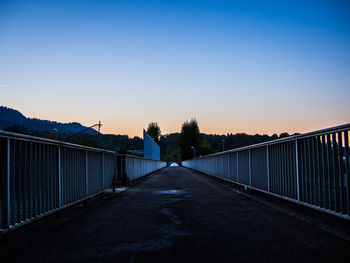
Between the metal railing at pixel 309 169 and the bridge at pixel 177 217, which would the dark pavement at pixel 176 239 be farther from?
the metal railing at pixel 309 169

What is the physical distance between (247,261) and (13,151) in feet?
12.2

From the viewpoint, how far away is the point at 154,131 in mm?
135125

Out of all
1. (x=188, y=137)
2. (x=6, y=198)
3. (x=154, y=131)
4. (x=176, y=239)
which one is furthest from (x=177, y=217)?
(x=154, y=131)

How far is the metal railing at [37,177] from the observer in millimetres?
4348

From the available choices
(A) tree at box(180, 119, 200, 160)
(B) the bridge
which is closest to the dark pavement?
(B) the bridge

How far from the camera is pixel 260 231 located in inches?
194

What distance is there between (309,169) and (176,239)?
3.24m

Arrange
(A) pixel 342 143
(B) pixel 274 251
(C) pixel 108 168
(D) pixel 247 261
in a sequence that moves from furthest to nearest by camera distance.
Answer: (C) pixel 108 168 → (A) pixel 342 143 → (B) pixel 274 251 → (D) pixel 247 261

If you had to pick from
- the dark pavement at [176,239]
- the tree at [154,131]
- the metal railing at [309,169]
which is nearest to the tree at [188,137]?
the tree at [154,131]

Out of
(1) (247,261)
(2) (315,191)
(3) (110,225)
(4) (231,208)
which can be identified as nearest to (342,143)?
(2) (315,191)

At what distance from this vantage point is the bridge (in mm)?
3883

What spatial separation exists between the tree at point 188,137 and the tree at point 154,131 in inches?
692

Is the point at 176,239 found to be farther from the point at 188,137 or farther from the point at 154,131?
the point at 154,131

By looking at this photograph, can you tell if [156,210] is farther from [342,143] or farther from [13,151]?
[342,143]
